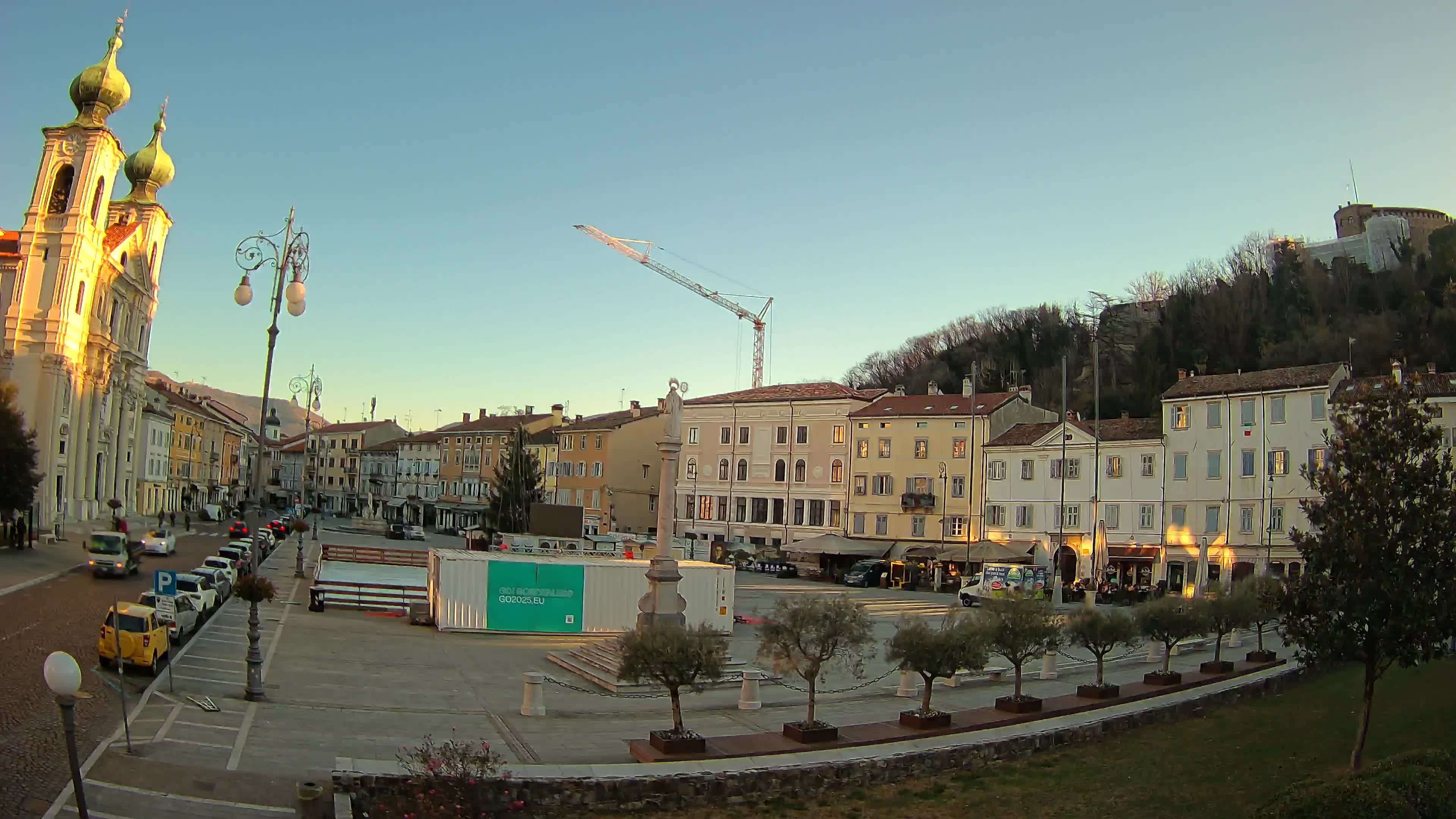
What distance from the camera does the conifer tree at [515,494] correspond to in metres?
62.1

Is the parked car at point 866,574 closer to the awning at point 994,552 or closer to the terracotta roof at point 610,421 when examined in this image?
the awning at point 994,552

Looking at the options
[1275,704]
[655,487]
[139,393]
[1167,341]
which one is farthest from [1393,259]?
[139,393]

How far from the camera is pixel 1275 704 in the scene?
21219 mm

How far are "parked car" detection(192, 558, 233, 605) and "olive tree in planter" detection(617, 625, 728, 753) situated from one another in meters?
22.2

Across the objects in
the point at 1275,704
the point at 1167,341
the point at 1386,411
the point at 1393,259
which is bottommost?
the point at 1275,704

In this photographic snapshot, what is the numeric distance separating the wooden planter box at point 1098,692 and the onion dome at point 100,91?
7028cm

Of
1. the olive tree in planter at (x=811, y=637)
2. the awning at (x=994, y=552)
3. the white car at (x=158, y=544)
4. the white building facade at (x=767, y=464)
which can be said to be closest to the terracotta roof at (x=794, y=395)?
the white building facade at (x=767, y=464)

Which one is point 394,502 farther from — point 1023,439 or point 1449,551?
point 1449,551

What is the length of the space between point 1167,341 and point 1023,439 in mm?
36949

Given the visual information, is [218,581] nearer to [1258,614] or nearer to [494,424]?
[1258,614]

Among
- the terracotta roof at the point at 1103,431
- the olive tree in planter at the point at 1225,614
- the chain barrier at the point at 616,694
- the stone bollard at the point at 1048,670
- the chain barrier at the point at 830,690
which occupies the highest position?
the terracotta roof at the point at 1103,431

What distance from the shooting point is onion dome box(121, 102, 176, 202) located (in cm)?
7969

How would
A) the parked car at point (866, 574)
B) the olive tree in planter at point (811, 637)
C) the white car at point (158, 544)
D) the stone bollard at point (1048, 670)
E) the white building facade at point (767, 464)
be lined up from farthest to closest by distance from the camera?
the white building facade at point (767, 464) < the parked car at point (866, 574) < the white car at point (158, 544) < the stone bollard at point (1048, 670) < the olive tree in planter at point (811, 637)

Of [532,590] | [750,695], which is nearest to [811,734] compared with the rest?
[750,695]
